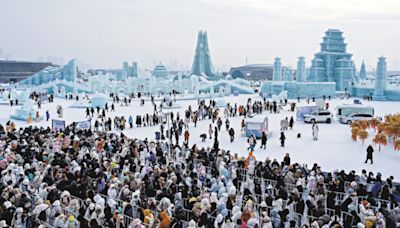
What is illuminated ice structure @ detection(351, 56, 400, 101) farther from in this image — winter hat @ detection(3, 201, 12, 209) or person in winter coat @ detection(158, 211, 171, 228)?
winter hat @ detection(3, 201, 12, 209)

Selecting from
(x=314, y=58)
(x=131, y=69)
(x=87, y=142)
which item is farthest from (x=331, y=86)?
(x=131, y=69)

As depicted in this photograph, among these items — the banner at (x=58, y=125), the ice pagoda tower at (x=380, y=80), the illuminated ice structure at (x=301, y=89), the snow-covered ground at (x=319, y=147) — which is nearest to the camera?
the snow-covered ground at (x=319, y=147)

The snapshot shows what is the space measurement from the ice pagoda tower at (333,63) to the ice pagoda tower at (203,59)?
26800mm

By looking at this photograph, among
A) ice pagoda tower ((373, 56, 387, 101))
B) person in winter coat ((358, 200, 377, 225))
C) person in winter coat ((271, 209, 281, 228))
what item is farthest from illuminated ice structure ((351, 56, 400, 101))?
person in winter coat ((271, 209, 281, 228))

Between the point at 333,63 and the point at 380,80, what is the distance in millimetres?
10537

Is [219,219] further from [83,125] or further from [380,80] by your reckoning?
[380,80]

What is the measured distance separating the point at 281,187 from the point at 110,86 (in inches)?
2044

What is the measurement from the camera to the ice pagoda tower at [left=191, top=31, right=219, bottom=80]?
83.0m

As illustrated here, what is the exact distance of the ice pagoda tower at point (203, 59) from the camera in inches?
3266

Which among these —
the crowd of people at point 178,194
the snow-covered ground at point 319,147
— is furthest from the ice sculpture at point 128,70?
the crowd of people at point 178,194

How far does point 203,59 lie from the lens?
8344cm

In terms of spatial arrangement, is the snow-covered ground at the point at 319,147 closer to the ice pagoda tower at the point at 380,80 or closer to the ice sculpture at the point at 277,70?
the ice pagoda tower at the point at 380,80

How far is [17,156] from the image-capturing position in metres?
13.6

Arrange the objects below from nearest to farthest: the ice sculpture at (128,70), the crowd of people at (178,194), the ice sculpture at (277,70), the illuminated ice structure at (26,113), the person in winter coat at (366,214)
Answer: the person in winter coat at (366,214) → the crowd of people at (178,194) → the illuminated ice structure at (26,113) → the ice sculpture at (277,70) → the ice sculpture at (128,70)
